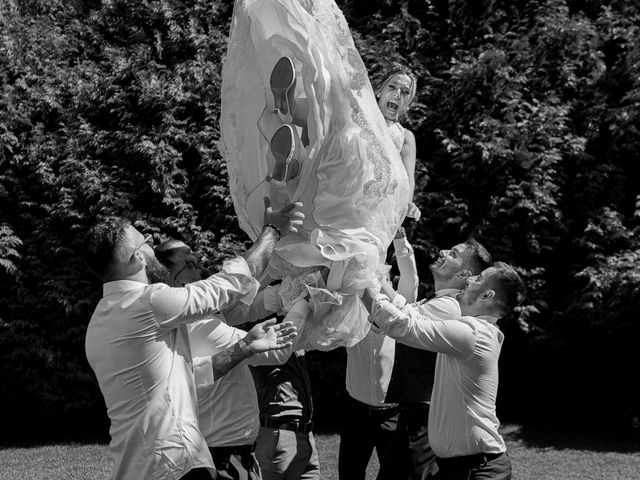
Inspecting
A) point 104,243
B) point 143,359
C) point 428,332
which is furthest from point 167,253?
point 428,332

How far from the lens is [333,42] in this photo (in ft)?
11.4

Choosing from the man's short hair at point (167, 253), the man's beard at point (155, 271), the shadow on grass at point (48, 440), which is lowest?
the shadow on grass at point (48, 440)

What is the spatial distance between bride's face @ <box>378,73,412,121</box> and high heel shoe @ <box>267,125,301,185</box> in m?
0.93

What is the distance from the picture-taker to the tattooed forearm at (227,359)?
10.3 ft

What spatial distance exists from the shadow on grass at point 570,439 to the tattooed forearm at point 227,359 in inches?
204

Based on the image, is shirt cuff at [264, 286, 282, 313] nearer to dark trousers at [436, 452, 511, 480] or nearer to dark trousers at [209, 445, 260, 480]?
dark trousers at [209, 445, 260, 480]

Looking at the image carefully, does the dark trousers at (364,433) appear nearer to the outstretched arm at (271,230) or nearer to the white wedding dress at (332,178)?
the white wedding dress at (332,178)

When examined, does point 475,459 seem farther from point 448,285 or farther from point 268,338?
point 268,338

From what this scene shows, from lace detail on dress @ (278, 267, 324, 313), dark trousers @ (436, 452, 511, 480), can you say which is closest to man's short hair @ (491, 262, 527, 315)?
dark trousers @ (436, 452, 511, 480)

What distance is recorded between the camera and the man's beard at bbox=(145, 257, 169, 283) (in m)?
3.37

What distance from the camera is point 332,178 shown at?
11.4ft

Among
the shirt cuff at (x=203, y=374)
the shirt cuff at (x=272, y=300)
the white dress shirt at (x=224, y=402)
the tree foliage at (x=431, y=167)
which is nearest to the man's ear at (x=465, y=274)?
the shirt cuff at (x=272, y=300)

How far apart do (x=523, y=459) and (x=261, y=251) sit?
4.95 metres

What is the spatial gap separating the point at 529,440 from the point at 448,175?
272 cm
